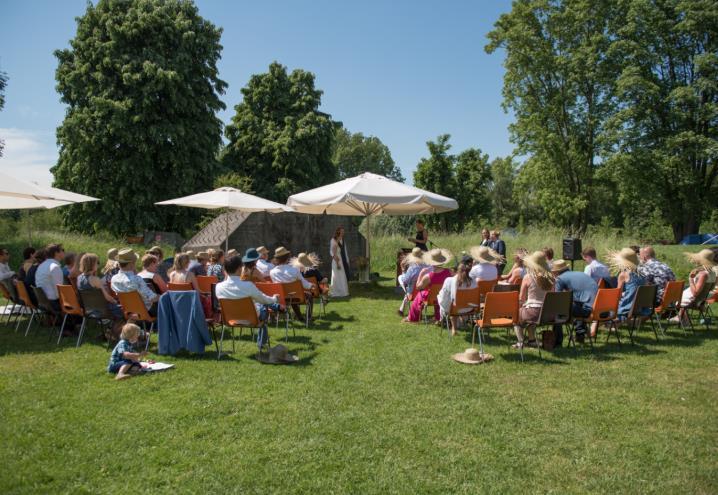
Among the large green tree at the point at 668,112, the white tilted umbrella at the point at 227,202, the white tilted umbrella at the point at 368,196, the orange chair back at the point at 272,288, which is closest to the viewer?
the orange chair back at the point at 272,288

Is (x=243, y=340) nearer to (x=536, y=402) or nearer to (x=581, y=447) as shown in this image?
(x=536, y=402)

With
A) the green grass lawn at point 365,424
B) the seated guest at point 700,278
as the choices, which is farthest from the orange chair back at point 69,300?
the seated guest at point 700,278

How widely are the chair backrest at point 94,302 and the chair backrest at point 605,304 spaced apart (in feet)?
21.2

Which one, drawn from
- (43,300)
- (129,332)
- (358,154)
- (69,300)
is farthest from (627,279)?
(358,154)

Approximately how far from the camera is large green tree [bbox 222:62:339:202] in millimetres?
29094

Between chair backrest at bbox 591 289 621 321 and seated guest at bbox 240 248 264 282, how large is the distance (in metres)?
4.66

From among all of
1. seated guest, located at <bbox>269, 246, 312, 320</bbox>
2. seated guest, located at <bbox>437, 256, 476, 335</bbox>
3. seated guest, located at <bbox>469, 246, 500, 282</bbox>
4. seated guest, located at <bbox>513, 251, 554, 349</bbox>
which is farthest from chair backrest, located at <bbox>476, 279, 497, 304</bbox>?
seated guest, located at <bbox>269, 246, 312, 320</bbox>

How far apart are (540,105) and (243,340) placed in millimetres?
26760

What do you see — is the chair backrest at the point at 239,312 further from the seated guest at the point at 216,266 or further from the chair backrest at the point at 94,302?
the seated guest at the point at 216,266

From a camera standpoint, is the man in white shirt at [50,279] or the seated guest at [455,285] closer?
the seated guest at [455,285]

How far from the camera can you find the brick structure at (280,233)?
12.6m

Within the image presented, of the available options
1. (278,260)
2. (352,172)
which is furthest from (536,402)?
(352,172)

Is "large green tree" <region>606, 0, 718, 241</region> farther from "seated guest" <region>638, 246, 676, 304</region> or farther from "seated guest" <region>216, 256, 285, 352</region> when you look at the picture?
"seated guest" <region>216, 256, 285, 352</region>

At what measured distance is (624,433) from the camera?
12.9 ft
